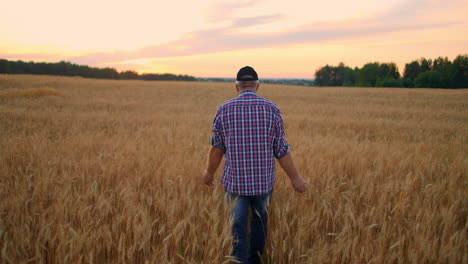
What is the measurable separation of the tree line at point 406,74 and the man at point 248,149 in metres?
79.4

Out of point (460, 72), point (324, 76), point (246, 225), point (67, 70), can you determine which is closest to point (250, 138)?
point (246, 225)

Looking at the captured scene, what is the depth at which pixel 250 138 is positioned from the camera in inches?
68.6

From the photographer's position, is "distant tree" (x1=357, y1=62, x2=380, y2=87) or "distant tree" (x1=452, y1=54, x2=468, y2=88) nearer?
"distant tree" (x1=452, y1=54, x2=468, y2=88)

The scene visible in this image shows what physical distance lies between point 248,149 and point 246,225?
23.7 inches

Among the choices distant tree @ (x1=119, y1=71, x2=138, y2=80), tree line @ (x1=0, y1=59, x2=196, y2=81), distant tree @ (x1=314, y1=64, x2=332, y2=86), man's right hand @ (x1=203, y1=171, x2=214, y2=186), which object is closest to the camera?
man's right hand @ (x1=203, y1=171, x2=214, y2=186)

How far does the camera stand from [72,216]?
2.12m

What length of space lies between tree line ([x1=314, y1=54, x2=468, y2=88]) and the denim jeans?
7950 cm

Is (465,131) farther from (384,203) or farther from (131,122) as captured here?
(131,122)

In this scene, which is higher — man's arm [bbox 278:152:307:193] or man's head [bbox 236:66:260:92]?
man's head [bbox 236:66:260:92]

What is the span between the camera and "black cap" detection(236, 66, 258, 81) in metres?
1.79

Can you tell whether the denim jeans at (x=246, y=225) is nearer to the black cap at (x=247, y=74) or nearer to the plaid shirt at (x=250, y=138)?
the plaid shirt at (x=250, y=138)

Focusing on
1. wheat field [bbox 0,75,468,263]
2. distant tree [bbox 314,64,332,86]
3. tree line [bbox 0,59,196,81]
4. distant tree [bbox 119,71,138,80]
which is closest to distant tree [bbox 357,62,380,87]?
distant tree [bbox 314,64,332,86]

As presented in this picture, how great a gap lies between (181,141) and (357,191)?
3.64m

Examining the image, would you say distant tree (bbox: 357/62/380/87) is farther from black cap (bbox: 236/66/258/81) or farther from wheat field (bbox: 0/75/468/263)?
black cap (bbox: 236/66/258/81)
